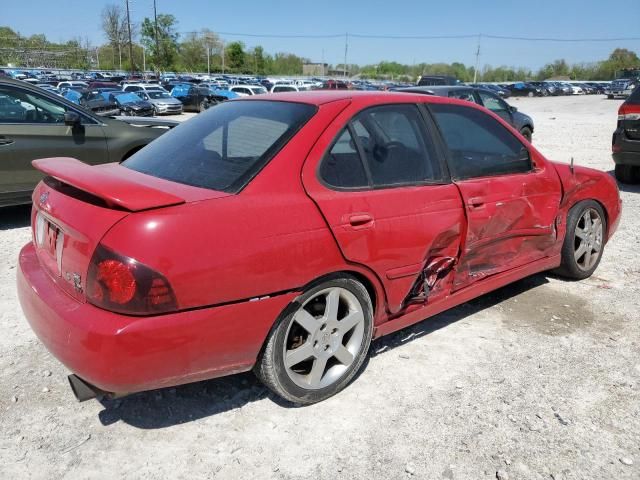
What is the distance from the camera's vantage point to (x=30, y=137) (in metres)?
5.84

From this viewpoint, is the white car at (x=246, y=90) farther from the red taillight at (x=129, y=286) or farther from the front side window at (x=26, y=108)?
the red taillight at (x=129, y=286)

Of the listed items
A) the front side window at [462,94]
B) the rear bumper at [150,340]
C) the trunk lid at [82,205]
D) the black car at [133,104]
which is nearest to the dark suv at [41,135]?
the trunk lid at [82,205]

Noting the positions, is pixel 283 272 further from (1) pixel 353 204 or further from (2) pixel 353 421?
(2) pixel 353 421

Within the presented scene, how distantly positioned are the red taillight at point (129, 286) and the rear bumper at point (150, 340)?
4cm

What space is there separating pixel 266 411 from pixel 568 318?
2376 millimetres

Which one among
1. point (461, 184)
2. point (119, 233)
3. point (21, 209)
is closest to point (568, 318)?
point (461, 184)

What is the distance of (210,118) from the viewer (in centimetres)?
329

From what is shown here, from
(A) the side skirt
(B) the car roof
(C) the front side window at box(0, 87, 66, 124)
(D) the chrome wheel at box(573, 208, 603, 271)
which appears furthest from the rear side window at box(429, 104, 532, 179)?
(C) the front side window at box(0, 87, 66, 124)

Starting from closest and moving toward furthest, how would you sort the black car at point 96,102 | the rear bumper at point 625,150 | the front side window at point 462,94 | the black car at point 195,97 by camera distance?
1. the rear bumper at point 625,150
2. the front side window at point 462,94
3. the black car at point 96,102
4. the black car at point 195,97

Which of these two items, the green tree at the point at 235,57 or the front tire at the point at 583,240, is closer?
the front tire at the point at 583,240

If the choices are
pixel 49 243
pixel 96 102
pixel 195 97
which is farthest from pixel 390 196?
pixel 195 97

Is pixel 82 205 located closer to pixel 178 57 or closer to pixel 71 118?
pixel 71 118

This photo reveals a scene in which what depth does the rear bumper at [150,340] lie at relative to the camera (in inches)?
83.7

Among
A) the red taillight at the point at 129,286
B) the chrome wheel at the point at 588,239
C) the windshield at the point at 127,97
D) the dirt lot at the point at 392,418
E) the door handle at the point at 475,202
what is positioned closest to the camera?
the red taillight at the point at 129,286
